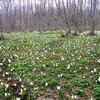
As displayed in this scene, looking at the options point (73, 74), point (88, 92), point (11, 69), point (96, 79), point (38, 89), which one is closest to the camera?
point (88, 92)

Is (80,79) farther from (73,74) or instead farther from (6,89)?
(6,89)

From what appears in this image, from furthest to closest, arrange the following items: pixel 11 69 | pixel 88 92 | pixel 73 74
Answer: pixel 11 69 → pixel 73 74 → pixel 88 92

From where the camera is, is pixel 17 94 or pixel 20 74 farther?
Answer: pixel 20 74

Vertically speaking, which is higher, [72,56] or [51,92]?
[72,56]

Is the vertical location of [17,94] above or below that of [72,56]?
below

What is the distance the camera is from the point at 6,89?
189 inches

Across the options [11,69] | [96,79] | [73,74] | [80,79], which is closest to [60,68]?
[73,74]

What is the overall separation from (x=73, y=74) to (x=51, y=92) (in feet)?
4.43

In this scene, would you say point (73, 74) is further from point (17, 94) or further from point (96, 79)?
point (17, 94)

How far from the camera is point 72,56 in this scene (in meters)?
7.96

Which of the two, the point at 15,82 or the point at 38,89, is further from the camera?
the point at 15,82

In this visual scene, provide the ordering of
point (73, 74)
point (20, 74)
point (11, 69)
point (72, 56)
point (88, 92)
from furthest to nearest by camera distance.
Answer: point (72, 56) < point (11, 69) < point (20, 74) < point (73, 74) < point (88, 92)

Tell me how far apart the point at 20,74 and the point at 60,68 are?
1727 millimetres

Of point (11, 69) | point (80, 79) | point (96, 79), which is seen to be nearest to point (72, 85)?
point (80, 79)
